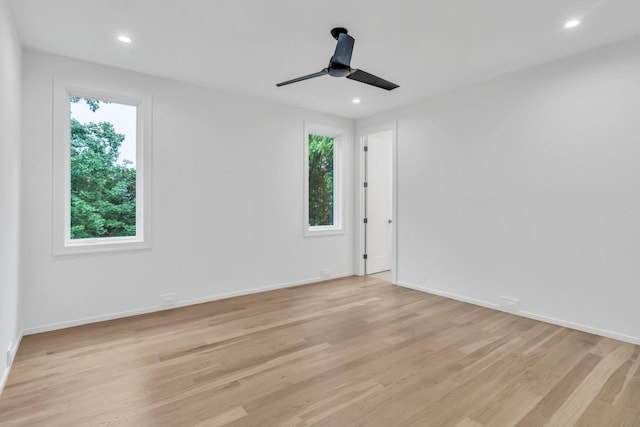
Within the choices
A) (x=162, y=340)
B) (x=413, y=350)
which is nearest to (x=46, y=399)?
(x=162, y=340)

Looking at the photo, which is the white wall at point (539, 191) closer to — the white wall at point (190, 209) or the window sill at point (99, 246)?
the white wall at point (190, 209)

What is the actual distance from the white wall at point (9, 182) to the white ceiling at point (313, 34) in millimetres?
352

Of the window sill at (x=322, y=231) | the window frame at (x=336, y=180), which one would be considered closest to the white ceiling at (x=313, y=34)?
the window frame at (x=336, y=180)

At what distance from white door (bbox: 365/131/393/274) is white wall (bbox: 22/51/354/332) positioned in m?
0.68

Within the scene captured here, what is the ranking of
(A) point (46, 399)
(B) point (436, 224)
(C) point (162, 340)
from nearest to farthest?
1. (A) point (46, 399)
2. (C) point (162, 340)
3. (B) point (436, 224)

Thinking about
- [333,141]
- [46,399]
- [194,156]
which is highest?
[333,141]

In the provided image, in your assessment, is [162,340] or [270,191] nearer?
[162,340]

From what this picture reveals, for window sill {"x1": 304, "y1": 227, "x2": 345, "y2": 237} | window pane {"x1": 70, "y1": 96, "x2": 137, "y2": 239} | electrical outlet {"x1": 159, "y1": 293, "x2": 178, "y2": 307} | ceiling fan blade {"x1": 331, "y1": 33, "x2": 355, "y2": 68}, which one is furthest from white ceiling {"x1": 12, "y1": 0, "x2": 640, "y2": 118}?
electrical outlet {"x1": 159, "y1": 293, "x2": 178, "y2": 307}

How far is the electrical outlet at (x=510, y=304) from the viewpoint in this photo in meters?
3.72

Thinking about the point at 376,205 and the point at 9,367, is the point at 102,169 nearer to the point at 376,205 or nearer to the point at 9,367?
the point at 9,367

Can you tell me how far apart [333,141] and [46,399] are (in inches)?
184

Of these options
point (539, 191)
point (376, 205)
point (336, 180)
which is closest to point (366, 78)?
point (539, 191)

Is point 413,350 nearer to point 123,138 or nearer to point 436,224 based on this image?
point 436,224

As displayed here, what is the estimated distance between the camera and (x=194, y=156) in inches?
160
